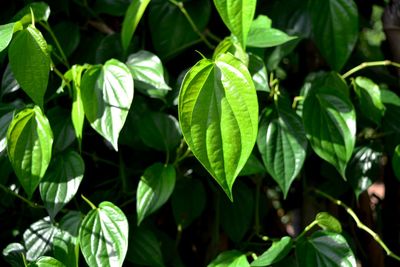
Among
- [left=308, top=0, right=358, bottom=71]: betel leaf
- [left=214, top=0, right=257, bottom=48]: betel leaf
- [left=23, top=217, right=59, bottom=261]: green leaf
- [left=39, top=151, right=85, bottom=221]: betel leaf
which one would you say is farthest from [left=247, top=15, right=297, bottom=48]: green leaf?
[left=23, top=217, right=59, bottom=261]: green leaf

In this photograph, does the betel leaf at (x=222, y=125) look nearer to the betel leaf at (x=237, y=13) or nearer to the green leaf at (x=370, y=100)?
the betel leaf at (x=237, y=13)

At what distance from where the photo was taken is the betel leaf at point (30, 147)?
0.88 m

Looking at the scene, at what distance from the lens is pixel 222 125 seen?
2.38 feet

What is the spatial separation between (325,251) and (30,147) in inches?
16.6

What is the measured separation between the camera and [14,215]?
1.21m

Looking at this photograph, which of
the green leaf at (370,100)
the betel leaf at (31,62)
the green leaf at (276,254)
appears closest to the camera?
the betel leaf at (31,62)

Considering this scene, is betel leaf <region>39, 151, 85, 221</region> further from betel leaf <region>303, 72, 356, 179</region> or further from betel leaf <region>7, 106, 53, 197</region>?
betel leaf <region>303, 72, 356, 179</region>

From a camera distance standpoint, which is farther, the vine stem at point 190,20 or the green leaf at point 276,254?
the vine stem at point 190,20

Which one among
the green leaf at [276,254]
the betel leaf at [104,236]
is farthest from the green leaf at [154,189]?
the green leaf at [276,254]

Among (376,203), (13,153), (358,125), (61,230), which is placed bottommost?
(376,203)

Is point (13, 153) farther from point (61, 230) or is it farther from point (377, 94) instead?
point (377, 94)

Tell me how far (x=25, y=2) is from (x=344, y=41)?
0.52 m

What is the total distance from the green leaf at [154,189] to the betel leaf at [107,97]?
121mm

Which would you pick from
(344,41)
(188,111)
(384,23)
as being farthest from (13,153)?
(384,23)
